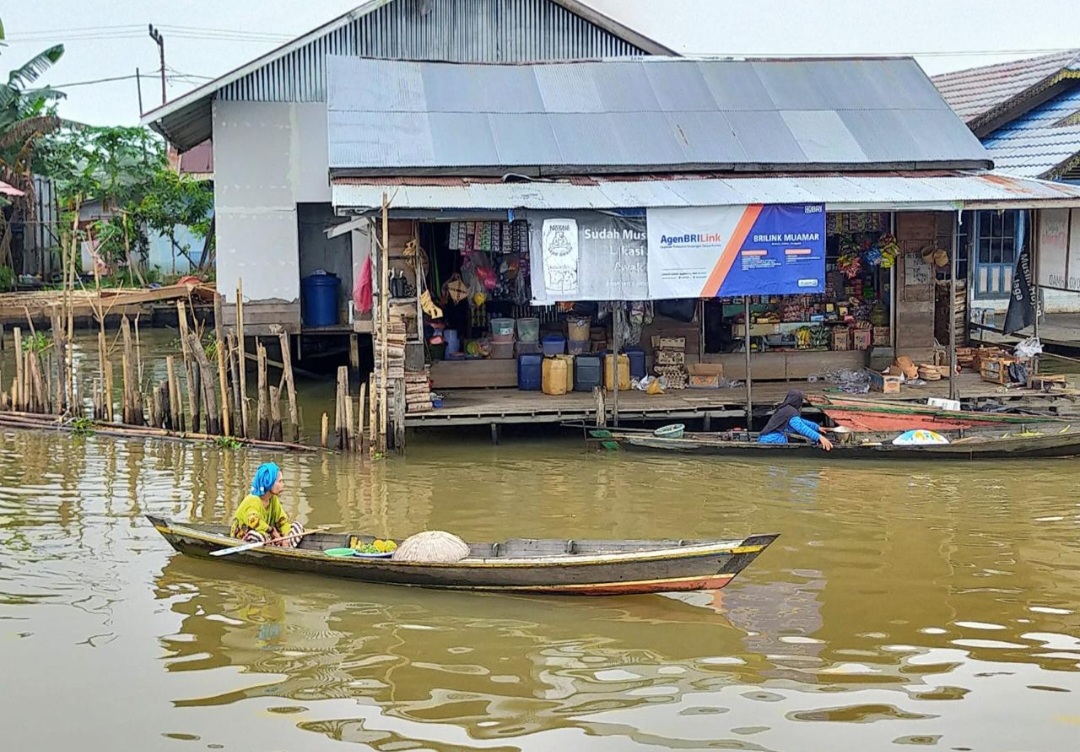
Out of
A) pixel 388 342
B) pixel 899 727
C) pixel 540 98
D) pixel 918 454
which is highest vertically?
pixel 540 98

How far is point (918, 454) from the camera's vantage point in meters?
14.0

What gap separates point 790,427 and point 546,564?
616 cm

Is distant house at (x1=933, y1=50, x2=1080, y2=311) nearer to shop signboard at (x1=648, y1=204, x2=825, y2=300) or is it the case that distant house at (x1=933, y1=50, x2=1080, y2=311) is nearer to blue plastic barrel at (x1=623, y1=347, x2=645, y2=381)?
shop signboard at (x1=648, y1=204, x2=825, y2=300)

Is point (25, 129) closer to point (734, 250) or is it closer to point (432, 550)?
point (734, 250)

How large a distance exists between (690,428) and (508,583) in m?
6.99

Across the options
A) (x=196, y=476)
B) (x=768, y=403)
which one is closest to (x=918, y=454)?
(x=768, y=403)

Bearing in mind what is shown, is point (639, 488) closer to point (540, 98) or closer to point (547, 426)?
point (547, 426)

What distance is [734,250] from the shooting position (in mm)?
14562

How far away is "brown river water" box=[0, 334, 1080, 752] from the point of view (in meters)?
7.10

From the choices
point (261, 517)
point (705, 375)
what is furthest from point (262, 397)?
point (705, 375)

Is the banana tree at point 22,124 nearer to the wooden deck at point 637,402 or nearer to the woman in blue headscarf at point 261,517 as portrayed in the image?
the wooden deck at point 637,402

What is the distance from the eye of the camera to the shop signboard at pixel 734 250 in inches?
567

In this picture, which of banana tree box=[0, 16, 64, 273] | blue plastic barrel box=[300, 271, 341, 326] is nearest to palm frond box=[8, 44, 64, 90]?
banana tree box=[0, 16, 64, 273]

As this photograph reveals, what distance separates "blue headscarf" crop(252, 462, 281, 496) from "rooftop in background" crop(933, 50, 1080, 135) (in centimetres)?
1575
